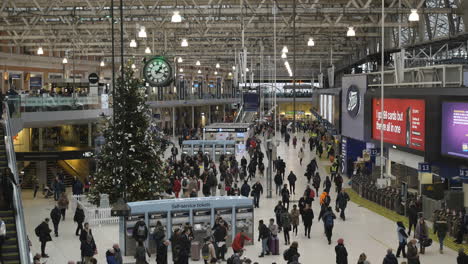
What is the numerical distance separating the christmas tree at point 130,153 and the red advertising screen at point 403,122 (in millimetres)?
9008

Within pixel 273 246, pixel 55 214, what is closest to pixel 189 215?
pixel 273 246

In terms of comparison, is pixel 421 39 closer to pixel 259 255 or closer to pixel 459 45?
pixel 459 45

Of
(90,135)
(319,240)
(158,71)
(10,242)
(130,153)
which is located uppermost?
(158,71)

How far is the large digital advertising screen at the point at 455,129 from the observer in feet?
67.9

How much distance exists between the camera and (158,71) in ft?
79.2

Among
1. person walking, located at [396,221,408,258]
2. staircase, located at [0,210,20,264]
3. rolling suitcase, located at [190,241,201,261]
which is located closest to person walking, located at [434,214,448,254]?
person walking, located at [396,221,408,258]

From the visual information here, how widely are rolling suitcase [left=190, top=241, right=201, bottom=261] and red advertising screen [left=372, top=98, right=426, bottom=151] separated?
376 inches

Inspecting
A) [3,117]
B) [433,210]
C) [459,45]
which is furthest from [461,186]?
[459,45]

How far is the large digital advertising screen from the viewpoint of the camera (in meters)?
20.7

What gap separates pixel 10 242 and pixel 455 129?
45.0 ft

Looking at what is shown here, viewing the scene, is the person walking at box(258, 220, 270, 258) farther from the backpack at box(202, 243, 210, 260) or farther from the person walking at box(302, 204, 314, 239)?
the person walking at box(302, 204, 314, 239)

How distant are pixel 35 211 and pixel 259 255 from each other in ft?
39.1

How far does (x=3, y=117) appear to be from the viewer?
1942 centimetres

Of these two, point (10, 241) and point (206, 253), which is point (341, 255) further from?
point (10, 241)
